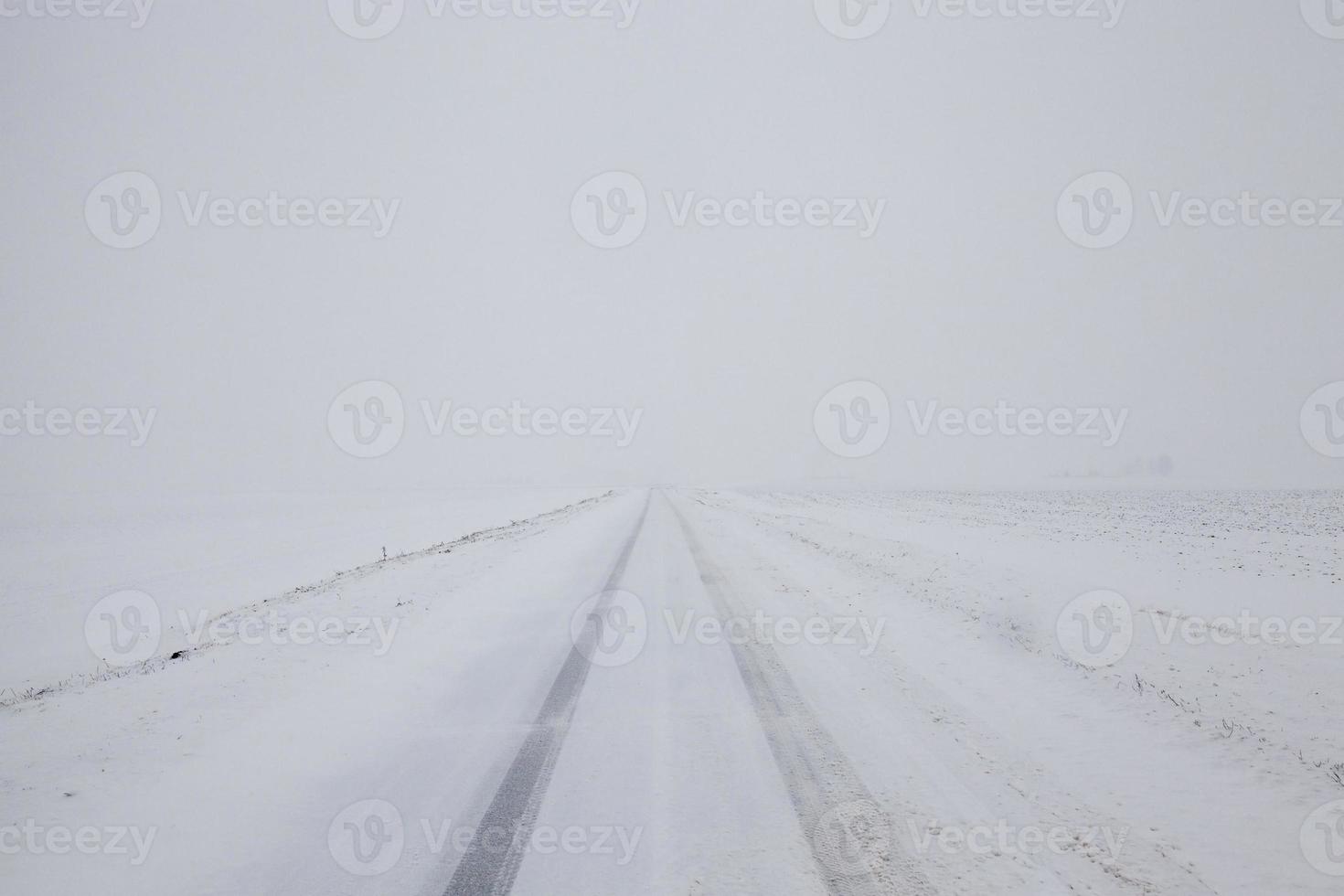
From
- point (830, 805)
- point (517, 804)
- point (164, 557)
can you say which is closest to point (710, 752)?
point (830, 805)

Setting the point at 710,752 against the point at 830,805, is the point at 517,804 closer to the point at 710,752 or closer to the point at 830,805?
the point at 710,752

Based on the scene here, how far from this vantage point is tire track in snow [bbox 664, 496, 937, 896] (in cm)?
338

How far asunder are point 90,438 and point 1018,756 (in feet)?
554

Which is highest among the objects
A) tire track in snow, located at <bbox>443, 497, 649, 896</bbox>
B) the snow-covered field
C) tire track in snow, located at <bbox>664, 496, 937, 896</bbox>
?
tire track in snow, located at <bbox>664, 496, 937, 896</bbox>

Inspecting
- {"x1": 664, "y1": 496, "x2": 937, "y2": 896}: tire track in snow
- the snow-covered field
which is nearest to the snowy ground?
{"x1": 664, "y1": 496, "x2": 937, "y2": 896}: tire track in snow

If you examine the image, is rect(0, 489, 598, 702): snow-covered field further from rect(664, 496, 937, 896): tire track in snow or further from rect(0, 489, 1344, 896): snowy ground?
rect(664, 496, 937, 896): tire track in snow

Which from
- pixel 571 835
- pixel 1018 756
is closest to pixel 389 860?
pixel 571 835

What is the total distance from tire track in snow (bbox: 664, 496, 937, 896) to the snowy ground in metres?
0.02

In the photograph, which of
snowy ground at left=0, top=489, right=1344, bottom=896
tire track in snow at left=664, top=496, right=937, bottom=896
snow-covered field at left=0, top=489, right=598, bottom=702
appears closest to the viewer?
tire track in snow at left=664, top=496, right=937, bottom=896

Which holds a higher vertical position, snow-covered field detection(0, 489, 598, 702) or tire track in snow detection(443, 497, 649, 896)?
tire track in snow detection(443, 497, 649, 896)

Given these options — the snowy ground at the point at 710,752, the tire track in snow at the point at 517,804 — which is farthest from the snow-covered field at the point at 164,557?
the tire track in snow at the point at 517,804

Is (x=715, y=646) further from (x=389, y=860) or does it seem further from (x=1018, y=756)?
(x=389, y=860)

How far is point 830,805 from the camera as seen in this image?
13.7 ft

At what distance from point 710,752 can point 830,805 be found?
1.21m
